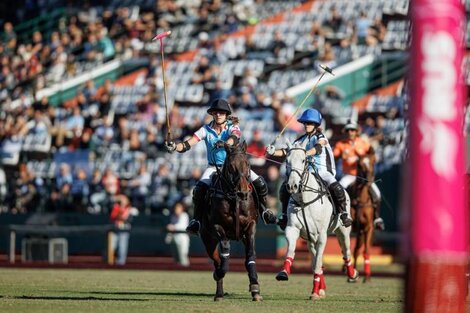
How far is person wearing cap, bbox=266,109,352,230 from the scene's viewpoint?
16406 millimetres

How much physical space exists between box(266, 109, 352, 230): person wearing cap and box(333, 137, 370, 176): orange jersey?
4.00 m

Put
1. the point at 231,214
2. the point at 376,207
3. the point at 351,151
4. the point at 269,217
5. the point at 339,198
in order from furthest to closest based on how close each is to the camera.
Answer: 1. the point at 376,207
2. the point at 351,151
3. the point at 339,198
4. the point at 269,217
5. the point at 231,214

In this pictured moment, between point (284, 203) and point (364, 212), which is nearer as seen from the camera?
point (284, 203)

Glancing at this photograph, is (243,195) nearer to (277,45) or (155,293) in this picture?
(155,293)

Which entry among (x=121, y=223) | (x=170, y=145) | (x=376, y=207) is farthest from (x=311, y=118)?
(x=121, y=223)

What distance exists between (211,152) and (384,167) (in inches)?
534

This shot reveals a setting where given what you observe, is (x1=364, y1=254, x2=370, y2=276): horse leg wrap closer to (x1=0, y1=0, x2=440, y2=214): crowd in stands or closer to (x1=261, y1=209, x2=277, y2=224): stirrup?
(x1=261, y1=209, x2=277, y2=224): stirrup

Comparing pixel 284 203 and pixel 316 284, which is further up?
pixel 284 203

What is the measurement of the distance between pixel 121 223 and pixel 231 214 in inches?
615

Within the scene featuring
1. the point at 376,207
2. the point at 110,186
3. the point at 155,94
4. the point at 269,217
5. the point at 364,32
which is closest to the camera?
the point at 269,217

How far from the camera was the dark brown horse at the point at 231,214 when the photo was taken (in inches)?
583

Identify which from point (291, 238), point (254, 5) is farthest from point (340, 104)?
point (291, 238)

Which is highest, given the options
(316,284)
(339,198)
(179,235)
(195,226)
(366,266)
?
(339,198)

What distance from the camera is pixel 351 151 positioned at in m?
21.2
